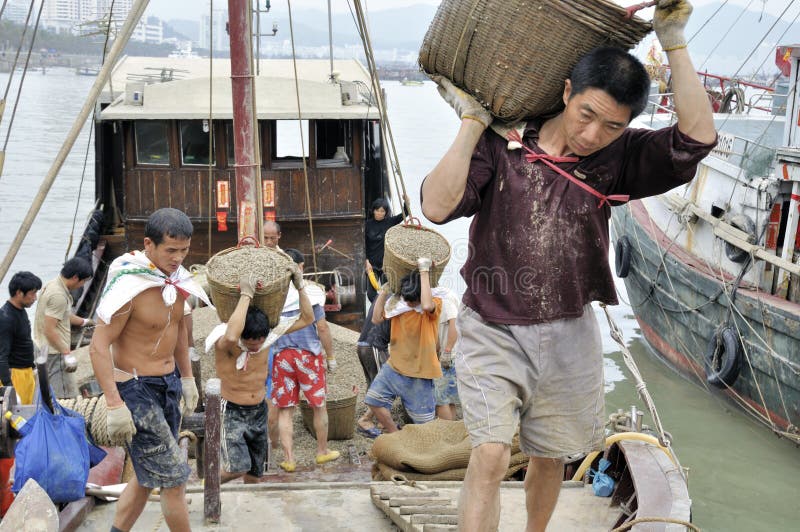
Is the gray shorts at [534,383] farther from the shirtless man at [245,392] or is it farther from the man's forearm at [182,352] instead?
the shirtless man at [245,392]

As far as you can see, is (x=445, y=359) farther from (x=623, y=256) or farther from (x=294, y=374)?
(x=623, y=256)

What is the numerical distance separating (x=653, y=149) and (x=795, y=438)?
8.56 meters

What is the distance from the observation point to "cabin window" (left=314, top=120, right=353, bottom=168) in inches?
455

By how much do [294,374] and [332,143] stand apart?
19.5 ft

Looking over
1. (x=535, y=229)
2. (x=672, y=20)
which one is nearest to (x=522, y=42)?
(x=672, y=20)

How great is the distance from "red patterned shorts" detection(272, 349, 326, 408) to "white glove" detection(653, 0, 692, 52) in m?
3.99

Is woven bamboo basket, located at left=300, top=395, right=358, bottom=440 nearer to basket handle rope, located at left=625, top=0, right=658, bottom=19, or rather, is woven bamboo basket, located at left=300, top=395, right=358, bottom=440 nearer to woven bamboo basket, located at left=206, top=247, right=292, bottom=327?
woven bamboo basket, located at left=206, top=247, right=292, bottom=327

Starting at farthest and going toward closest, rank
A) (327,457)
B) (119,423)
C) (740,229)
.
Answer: (740,229), (327,457), (119,423)

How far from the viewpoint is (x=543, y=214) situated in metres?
3.02

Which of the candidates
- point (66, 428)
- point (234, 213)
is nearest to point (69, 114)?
point (234, 213)

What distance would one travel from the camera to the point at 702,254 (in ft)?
43.1

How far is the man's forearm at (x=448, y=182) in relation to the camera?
2.88 meters

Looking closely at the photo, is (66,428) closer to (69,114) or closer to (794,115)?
(794,115)

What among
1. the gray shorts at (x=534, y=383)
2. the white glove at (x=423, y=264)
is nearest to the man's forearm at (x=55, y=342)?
the white glove at (x=423, y=264)
